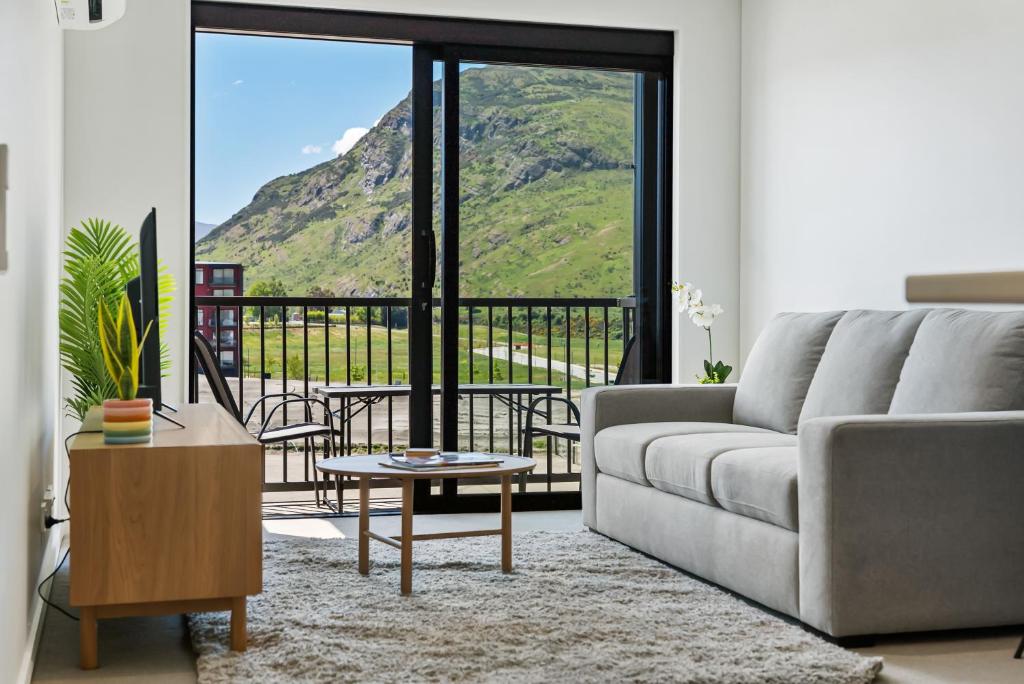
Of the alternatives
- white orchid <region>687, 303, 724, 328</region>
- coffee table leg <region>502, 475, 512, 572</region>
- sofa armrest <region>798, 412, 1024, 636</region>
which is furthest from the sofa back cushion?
white orchid <region>687, 303, 724, 328</region>

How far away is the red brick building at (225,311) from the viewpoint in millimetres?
6020

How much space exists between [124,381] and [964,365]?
2.36 m

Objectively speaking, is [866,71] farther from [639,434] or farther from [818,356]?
[639,434]

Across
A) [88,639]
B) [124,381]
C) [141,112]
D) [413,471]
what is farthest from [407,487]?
[141,112]

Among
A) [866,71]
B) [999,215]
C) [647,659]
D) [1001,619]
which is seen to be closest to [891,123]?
[866,71]

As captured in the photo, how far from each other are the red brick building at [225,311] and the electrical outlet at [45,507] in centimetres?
235

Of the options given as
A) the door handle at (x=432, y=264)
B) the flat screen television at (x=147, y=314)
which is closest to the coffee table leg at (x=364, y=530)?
the flat screen television at (x=147, y=314)

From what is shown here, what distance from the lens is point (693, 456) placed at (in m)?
3.68

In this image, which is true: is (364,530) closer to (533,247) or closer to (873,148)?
(533,247)

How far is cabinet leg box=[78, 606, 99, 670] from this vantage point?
2818 millimetres

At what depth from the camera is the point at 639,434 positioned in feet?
13.7

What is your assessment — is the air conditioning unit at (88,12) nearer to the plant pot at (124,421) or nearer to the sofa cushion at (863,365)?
the plant pot at (124,421)

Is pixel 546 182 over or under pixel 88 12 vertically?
under

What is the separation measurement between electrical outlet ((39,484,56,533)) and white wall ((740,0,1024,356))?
3.04 metres
